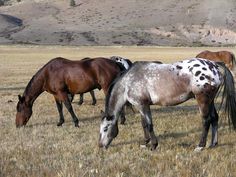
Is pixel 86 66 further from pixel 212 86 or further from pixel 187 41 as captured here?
pixel 187 41

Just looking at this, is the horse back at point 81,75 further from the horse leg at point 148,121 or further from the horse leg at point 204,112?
the horse leg at point 204,112

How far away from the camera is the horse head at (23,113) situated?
13016 millimetres

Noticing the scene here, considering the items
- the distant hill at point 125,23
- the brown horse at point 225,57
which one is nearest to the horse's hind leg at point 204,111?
the brown horse at point 225,57

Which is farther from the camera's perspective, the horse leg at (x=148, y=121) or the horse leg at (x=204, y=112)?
the horse leg at (x=148, y=121)

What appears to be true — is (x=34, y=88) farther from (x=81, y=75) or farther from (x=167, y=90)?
(x=167, y=90)

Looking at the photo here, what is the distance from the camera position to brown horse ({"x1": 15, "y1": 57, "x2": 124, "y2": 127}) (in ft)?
41.9

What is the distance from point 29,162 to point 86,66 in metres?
4.85

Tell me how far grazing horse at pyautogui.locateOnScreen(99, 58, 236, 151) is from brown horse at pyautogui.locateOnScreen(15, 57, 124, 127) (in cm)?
293

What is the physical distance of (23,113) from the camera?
13109 millimetres

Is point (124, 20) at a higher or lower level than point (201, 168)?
lower

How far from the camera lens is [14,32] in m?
127

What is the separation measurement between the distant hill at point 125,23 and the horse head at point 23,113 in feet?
310

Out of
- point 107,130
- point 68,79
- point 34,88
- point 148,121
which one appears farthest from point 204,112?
point 34,88

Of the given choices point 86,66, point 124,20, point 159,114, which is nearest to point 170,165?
point 86,66
